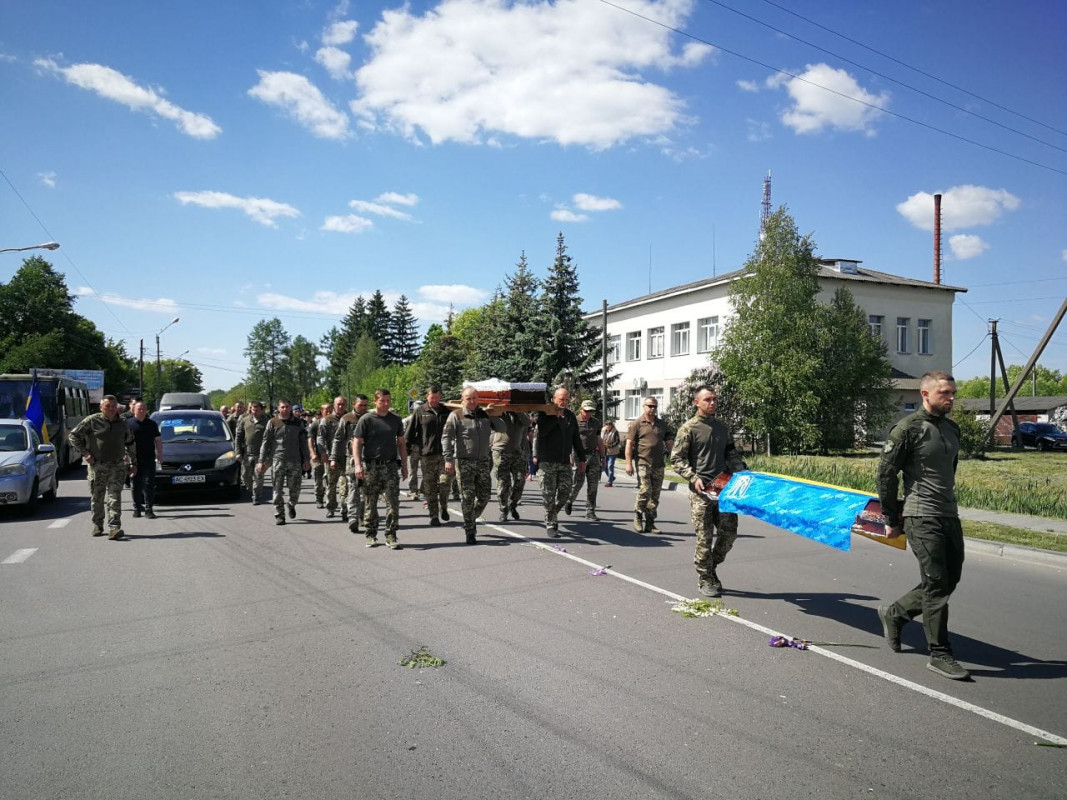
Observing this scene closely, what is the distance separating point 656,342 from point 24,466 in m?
37.4

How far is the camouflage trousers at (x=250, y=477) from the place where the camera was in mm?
14564

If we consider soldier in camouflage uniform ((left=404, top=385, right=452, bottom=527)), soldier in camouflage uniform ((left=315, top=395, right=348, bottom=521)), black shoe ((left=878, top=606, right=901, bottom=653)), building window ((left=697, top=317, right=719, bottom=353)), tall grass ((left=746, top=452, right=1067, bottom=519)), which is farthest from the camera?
building window ((left=697, top=317, right=719, bottom=353))

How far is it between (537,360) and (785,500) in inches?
1102

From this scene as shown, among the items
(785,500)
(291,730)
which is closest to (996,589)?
(785,500)

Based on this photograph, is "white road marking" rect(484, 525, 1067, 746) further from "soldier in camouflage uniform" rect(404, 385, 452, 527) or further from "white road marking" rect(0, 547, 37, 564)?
"white road marking" rect(0, 547, 37, 564)

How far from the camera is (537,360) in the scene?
112 feet

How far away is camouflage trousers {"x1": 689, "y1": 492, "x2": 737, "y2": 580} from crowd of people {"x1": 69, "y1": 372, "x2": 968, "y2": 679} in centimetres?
1

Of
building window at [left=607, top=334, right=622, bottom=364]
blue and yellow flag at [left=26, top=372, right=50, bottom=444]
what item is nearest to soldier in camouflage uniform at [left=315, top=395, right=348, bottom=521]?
blue and yellow flag at [left=26, top=372, right=50, bottom=444]

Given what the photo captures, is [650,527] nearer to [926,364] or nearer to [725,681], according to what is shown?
[725,681]

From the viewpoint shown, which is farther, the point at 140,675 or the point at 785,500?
the point at 785,500

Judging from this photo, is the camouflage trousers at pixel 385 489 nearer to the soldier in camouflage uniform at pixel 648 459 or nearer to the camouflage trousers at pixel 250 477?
the soldier in camouflage uniform at pixel 648 459

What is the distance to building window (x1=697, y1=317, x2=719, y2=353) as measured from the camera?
4109 cm

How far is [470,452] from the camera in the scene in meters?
10.3

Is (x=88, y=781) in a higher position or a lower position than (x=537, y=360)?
lower
